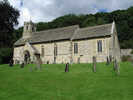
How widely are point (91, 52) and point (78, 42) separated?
4.16 metres

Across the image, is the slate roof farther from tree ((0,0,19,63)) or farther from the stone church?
tree ((0,0,19,63))

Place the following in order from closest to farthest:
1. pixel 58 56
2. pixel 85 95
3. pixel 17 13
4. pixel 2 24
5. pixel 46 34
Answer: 1. pixel 85 95
2. pixel 2 24
3. pixel 17 13
4. pixel 58 56
5. pixel 46 34

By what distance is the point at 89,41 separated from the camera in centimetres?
3120

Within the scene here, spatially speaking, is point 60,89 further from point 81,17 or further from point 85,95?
point 81,17

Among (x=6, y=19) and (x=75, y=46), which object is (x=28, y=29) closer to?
(x=6, y=19)

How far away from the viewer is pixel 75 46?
32.9 meters

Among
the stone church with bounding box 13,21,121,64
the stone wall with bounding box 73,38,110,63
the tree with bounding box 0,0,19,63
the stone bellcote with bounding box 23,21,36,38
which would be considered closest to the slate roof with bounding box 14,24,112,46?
the stone church with bounding box 13,21,121,64

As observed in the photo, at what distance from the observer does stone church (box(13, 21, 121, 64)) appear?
29.4 meters

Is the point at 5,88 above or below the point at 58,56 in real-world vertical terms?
below

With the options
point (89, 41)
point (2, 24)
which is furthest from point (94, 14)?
point (2, 24)

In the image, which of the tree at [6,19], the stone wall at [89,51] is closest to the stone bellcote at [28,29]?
the tree at [6,19]

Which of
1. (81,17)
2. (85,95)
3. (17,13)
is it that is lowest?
(85,95)

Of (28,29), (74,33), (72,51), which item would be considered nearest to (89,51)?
(72,51)

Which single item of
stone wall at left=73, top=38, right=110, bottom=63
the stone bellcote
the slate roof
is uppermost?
the stone bellcote
